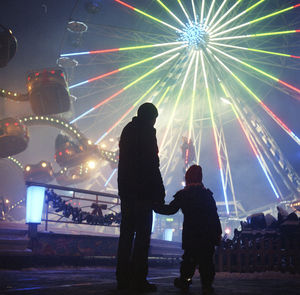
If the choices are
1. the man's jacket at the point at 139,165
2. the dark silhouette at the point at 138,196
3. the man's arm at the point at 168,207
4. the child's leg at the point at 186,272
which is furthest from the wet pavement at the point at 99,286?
the man's jacket at the point at 139,165

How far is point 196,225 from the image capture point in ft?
12.3

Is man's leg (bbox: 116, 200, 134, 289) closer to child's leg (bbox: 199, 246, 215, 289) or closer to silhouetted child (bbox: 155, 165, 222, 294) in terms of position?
silhouetted child (bbox: 155, 165, 222, 294)

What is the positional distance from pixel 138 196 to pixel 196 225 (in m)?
0.99

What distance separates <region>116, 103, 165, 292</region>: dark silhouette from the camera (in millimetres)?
3133

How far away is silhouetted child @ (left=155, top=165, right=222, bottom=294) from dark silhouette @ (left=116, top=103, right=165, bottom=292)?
1.40ft

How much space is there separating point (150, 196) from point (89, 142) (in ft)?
83.1

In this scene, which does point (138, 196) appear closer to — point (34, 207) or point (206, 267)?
point (206, 267)

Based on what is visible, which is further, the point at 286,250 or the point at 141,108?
the point at 286,250

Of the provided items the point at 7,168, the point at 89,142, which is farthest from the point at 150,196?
the point at 7,168

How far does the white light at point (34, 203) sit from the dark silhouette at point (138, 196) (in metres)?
7.17

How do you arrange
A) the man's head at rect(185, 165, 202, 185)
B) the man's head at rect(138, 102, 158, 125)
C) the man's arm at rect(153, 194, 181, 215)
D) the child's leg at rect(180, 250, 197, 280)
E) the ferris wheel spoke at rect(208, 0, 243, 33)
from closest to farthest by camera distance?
the man's arm at rect(153, 194, 181, 215) < the man's head at rect(138, 102, 158, 125) < the child's leg at rect(180, 250, 197, 280) < the man's head at rect(185, 165, 202, 185) < the ferris wheel spoke at rect(208, 0, 243, 33)

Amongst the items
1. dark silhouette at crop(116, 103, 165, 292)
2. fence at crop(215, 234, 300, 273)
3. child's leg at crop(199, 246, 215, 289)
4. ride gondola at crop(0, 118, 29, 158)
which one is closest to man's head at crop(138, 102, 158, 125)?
dark silhouette at crop(116, 103, 165, 292)

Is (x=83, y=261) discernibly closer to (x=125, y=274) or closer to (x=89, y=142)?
(x=125, y=274)

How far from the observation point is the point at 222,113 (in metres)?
30.8
